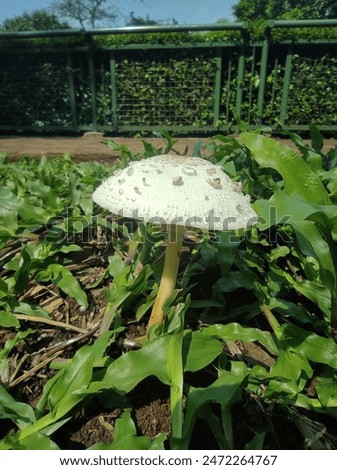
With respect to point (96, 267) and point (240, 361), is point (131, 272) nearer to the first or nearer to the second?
point (96, 267)

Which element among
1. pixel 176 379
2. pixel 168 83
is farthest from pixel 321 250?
pixel 168 83

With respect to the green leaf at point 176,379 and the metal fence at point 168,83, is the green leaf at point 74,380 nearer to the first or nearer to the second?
the green leaf at point 176,379

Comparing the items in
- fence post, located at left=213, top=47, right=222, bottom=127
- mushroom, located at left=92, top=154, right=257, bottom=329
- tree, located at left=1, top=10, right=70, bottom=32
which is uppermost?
tree, located at left=1, top=10, right=70, bottom=32

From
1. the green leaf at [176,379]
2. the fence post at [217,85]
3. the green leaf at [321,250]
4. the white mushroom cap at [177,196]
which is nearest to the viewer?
the green leaf at [176,379]

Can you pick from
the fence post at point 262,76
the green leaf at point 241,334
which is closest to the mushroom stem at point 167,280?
the green leaf at point 241,334

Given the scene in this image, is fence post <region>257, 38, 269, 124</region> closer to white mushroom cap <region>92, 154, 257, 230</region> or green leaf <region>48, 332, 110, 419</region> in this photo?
white mushroom cap <region>92, 154, 257, 230</region>

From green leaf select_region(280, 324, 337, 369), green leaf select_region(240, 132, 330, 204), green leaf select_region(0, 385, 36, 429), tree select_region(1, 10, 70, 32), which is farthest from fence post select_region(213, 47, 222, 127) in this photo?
tree select_region(1, 10, 70, 32)

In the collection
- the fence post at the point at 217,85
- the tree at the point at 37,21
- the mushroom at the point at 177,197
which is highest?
the tree at the point at 37,21
